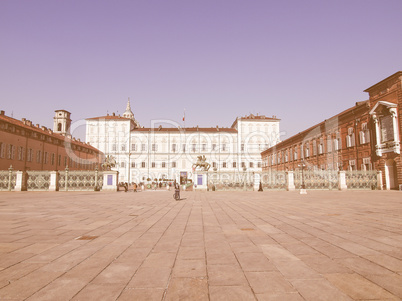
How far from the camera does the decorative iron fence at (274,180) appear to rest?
33.4 meters

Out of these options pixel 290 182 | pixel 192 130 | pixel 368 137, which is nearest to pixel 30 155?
pixel 192 130

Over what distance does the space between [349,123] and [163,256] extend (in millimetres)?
36678

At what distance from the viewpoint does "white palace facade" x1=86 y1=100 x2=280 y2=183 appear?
7050cm

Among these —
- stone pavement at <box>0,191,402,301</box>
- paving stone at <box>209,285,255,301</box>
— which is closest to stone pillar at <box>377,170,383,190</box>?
stone pavement at <box>0,191,402,301</box>

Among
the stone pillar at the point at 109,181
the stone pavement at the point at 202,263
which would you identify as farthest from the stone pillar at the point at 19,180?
the stone pavement at the point at 202,263

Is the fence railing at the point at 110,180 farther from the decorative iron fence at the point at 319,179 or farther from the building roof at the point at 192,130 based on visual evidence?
the building roof at the point at 192,130

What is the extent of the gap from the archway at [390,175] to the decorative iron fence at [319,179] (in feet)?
15.3

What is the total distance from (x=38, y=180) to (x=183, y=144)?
144 ft

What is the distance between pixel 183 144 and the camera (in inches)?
2842

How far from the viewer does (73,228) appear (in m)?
6.76

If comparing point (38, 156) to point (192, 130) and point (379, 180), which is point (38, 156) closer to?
point (192, 130)

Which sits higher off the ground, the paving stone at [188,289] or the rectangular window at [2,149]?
the rectangular window at [2,149]

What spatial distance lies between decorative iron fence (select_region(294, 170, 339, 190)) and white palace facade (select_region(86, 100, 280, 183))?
36.8m

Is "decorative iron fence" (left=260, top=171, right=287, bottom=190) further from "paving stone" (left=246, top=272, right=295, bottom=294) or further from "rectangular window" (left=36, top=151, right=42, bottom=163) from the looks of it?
"rectangular window" (left=36, top=151, right=42, bottom=163)
